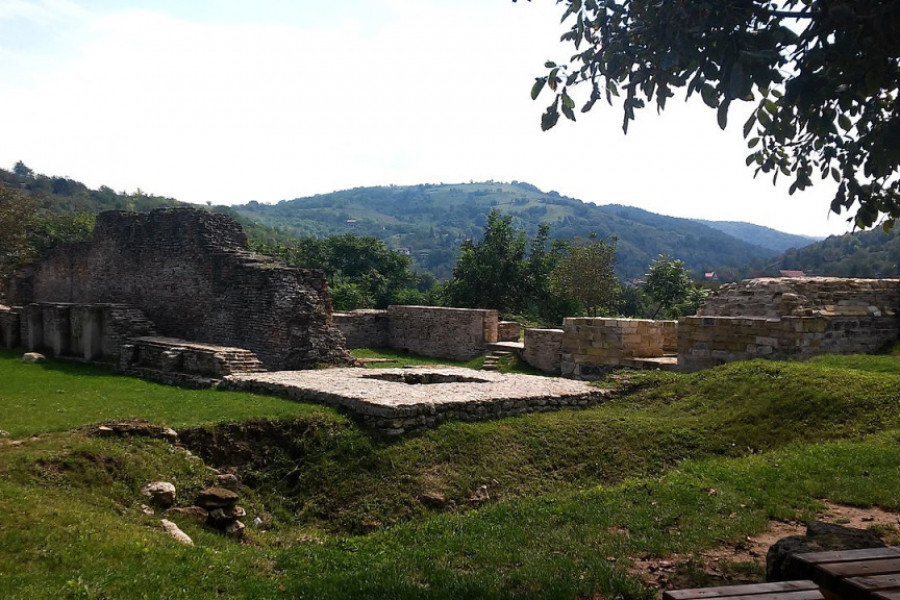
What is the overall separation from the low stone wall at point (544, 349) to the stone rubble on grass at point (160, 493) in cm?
1204

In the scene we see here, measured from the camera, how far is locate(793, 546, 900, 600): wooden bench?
371cm

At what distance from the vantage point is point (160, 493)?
717 centimetres

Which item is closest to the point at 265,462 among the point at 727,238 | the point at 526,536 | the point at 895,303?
the point at 526,536

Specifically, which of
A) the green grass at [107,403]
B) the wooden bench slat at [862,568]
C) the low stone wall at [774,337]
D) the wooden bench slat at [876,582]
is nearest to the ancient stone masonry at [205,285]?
the green grass at [107,403]

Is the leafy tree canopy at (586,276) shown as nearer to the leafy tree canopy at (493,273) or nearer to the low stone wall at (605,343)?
the leafy tree canopy at (493,273)

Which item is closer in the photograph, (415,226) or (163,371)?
(163,371)

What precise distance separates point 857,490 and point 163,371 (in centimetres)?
1327

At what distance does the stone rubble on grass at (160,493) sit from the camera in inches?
281

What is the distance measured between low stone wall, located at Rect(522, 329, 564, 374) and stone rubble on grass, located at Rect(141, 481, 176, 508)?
12041mm

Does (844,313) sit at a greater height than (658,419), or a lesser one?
greater

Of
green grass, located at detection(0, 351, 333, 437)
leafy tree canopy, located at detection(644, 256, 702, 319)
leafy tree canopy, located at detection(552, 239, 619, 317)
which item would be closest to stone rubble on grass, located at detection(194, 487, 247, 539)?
green grass, located at detection(0, 351, 333, 437)

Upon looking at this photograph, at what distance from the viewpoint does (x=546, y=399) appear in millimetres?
11414

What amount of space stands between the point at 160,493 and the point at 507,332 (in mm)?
16577

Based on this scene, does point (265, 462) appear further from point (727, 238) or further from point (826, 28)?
point (727, 238)
